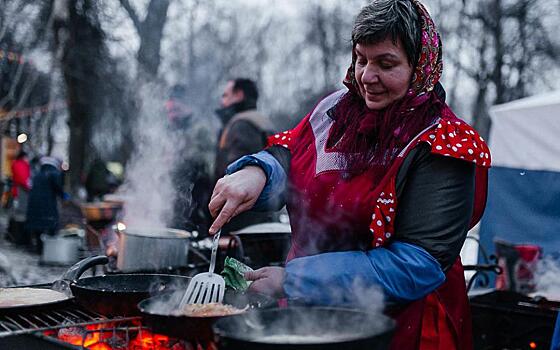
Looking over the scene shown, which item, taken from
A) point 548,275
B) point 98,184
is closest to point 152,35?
point 98,184

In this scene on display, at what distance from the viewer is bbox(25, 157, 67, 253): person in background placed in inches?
429

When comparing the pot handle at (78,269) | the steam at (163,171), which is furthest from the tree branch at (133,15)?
the pot handle at (78,269)

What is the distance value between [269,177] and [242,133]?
12.9ft

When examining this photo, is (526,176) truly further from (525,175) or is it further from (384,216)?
(384,216)

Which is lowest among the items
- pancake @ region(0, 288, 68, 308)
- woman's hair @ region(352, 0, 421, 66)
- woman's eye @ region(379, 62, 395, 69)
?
pancake @ region(0, 288, 68, 308)

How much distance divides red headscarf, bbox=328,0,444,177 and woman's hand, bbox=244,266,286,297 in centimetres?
41

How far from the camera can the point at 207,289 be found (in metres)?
1.89

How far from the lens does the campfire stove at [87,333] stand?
1.95 meters

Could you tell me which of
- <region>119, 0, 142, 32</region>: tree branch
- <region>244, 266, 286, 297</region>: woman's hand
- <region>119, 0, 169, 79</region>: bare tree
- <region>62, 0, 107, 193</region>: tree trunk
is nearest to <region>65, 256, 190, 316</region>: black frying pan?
<region>244, 266, 286, 297</region>: woman's hand

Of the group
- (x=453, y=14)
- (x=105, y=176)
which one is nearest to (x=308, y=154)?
(x=105, y=176)

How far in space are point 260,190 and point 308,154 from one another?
25cm

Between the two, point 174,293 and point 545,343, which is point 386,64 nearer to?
point 174,293

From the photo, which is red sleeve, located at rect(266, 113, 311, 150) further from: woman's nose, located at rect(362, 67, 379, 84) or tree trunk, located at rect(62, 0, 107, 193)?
tree trunk, located at rect(62, 0, 107, 193)

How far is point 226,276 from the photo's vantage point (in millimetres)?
2043
